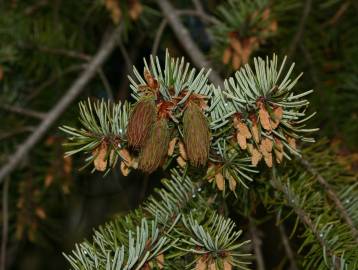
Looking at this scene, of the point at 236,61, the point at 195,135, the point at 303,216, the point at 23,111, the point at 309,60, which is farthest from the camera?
the point at 23,111

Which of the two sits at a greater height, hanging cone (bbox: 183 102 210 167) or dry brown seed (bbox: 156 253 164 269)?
hanging cone (bbox: 183 102 210 167)

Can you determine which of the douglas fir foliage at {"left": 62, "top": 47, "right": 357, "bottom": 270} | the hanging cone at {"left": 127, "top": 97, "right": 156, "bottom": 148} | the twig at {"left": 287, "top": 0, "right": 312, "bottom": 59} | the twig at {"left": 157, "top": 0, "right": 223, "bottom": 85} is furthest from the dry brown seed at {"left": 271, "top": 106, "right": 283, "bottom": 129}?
the twig at {"left": 287, "top": 0, "right": 312, "bottom": 59}

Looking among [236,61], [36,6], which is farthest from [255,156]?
[36,6]

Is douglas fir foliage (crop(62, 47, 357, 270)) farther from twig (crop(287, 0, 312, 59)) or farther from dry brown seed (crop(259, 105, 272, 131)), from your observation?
twig (crop(287, 0, 312, 59))

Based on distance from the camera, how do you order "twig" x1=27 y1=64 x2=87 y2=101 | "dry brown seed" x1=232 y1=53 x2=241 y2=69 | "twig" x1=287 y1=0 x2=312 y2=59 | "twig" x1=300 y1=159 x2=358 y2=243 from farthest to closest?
"twig" x1=27 y1=64 x2=87 y2=101
"twig" x1=287 y1=0 x2=312 y2=59
"dry brown seed" x1=232 y1=53 x2=241 y2=69
"twig" x1=300 y1=159 x2=358 y2=243

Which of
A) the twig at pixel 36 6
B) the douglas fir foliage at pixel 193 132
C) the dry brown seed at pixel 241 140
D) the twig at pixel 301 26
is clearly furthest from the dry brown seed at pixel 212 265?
the twig at pixel 36 6

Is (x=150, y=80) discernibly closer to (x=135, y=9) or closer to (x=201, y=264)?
(x=201, y=264)

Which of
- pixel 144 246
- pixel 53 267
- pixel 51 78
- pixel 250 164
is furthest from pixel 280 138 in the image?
pixel 53 267
